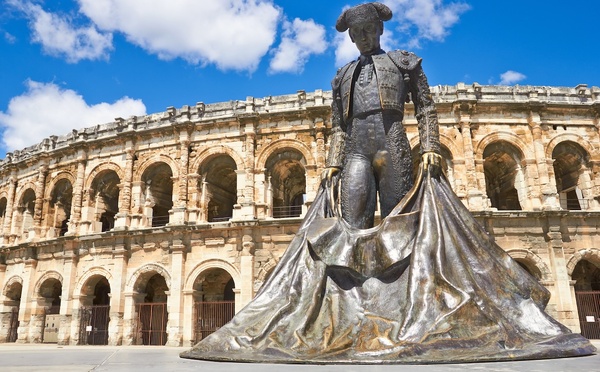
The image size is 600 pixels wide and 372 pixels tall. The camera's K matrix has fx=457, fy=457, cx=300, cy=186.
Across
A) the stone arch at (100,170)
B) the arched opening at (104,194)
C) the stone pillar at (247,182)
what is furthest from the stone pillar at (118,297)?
the stone pillar at (247,182)

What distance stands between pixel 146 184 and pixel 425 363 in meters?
16.0

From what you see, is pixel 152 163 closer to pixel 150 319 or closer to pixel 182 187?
pixel 182 187

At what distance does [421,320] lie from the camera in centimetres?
281

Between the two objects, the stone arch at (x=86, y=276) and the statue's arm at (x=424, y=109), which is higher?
the statue's arm at (x=424, y=109)

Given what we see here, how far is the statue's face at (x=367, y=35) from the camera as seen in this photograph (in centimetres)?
415

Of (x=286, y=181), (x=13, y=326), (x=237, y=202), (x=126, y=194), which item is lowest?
(x=13, y=326)

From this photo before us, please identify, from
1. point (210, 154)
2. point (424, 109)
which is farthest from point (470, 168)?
point (424, 109)

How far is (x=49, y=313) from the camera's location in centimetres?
1775

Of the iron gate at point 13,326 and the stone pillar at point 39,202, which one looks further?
the stone pillar at point 39,202

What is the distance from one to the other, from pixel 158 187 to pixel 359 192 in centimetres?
1520

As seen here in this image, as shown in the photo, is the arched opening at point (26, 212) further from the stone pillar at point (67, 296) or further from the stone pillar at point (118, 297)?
the stone pillar at point (118, 297)

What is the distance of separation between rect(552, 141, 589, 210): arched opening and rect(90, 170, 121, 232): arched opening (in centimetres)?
1624

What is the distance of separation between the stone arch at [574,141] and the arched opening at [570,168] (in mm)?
188

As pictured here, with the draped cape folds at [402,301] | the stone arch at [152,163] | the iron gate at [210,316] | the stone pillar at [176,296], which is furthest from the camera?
the stone arch at [152,163]
